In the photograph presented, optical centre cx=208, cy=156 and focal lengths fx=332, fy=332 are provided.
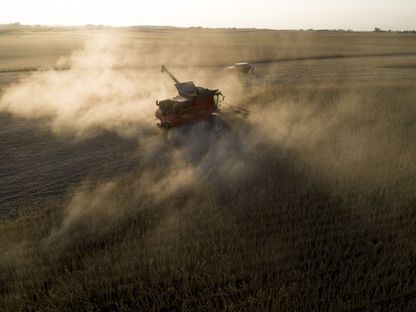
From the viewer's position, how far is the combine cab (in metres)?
12.4

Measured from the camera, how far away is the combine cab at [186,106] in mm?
12419

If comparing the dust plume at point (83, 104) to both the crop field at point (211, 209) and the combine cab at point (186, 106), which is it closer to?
the crop field at point (211, 209)

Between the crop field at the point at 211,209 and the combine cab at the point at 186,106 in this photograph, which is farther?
the combine cab at the point at 186,106

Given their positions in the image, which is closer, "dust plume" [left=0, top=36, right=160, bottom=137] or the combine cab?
the combine cab

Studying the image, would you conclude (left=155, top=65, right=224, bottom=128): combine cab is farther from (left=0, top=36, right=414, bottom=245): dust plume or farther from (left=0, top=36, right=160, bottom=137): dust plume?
(left=0, top=36, right=160, bottom=137): dust plume

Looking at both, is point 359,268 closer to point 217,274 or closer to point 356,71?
point 217,274

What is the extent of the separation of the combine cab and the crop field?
23.8 inches

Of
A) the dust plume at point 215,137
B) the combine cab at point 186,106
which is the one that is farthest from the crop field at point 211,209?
the combine cab at point 186,106

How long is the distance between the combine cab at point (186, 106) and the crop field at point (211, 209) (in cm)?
60

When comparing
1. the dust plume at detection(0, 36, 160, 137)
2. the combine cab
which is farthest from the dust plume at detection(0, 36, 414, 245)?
the combine cab

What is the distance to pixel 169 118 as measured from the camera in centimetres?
1241

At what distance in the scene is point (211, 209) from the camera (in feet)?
23.7

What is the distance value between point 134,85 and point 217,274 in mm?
18470

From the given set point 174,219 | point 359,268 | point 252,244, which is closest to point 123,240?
point 174,219
